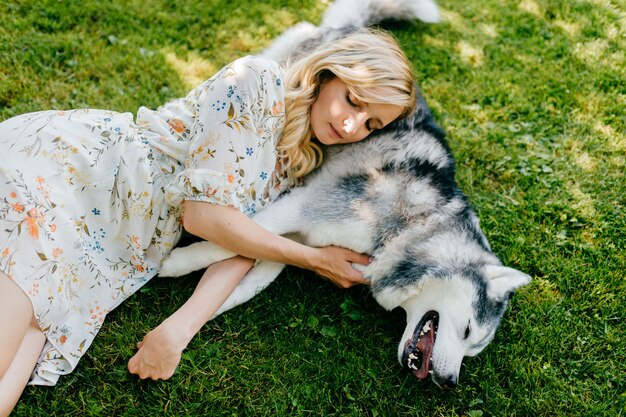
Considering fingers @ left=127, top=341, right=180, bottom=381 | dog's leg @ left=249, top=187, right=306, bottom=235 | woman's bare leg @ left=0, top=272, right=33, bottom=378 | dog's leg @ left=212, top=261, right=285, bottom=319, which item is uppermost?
woman's bare leg @ left=0, top=272, right=33, bottom=378

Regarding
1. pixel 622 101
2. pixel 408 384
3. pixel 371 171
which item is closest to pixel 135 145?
pixel 371 171

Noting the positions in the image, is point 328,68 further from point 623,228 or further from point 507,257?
point 623,228

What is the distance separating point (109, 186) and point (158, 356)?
0.96 metres

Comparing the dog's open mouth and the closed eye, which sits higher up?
the closed eye

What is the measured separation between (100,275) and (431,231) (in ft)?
6.46

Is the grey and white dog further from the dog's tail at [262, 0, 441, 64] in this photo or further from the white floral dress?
the dog's tail at [262, 0, 441, 64]

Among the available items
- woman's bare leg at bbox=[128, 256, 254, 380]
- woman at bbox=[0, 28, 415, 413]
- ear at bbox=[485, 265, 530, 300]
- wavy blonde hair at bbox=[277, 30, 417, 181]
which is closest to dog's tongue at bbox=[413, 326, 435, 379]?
ear at bbox=[485, 265, 530, 300]

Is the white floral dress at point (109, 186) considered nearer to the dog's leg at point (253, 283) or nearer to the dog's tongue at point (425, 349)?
the dog's leg at point (253, 283)

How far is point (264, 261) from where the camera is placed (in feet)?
10.8

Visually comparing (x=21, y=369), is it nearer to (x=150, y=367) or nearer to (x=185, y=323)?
(x=150, y=367)

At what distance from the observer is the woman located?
2471mm

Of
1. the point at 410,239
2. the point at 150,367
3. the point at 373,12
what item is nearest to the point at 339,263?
the point at 410,239

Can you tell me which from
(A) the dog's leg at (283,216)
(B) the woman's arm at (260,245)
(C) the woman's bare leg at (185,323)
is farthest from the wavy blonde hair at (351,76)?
(C) the woman's bare leg at (185,323)

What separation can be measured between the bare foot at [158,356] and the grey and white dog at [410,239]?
0.42 meters
